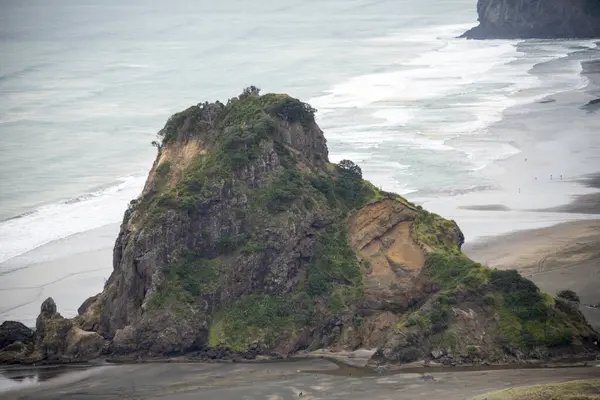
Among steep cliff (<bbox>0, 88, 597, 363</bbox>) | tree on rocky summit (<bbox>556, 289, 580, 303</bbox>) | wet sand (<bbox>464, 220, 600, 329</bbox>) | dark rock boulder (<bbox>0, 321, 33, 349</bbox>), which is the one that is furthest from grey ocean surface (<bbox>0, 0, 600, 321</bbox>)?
tree on rocky summit (<bbox>556, 289, 580, 303</bbox>)

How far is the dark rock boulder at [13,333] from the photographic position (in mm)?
43750

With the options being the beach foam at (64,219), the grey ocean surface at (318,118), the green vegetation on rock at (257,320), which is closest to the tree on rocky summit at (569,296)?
the green vegetation on rock at (257,320)

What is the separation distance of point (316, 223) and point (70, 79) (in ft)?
296

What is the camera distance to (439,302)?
130ft

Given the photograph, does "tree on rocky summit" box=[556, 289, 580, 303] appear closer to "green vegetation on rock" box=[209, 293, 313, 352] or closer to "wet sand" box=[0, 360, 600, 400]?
"wet sand" box=[0, 360, 600, 400]

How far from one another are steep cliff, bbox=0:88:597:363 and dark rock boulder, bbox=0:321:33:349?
2239 mm

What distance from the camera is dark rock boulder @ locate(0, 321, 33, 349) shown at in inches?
1722

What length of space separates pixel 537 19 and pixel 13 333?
116 m

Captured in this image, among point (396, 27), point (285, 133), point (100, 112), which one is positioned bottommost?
point (285, 133)

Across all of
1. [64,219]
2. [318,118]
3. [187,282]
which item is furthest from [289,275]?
[318,118]

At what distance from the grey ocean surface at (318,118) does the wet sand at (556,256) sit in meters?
2.26

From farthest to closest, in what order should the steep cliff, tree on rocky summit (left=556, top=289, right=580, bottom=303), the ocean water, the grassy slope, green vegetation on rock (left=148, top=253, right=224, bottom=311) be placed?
the ocean water → tree on rocky summit (left=556, top=289, right=580, bottom=303) → green vegetation on rock (left=148, top=253, right=224, bottom=311) → the steep cliff → the grassy slope

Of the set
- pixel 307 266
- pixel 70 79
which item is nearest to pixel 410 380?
pixel 307 266

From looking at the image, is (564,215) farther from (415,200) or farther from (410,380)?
(410,380)
